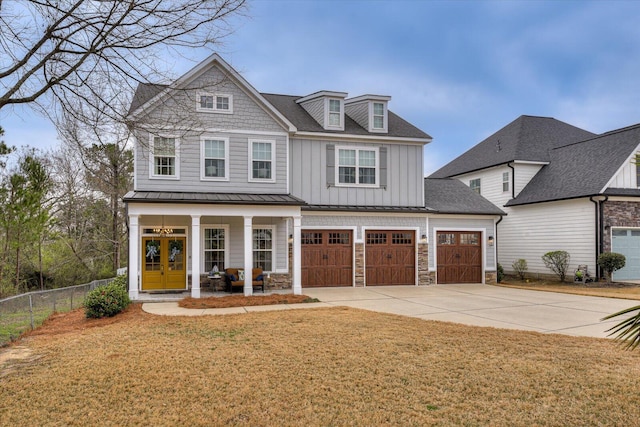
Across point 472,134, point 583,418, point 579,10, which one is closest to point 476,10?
point 579,10

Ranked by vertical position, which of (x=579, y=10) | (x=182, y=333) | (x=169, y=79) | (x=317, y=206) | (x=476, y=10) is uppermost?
(x=476, y=10)

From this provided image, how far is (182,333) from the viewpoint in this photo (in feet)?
29.9

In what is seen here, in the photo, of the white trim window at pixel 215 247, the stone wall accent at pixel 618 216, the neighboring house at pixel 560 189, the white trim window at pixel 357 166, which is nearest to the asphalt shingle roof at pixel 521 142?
the neighboring house at pixel 560 189

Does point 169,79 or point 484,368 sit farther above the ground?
point 169,79

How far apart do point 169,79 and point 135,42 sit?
0.61 metres

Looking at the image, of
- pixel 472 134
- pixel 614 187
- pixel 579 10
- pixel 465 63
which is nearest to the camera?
pixel 579 10

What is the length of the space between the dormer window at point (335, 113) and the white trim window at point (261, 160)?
3067mm

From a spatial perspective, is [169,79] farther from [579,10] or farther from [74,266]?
[74,266]

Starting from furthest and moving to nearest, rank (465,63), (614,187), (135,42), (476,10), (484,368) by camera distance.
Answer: (465,63) < (614,187) < (476,10) < (484,368) < (135,42)

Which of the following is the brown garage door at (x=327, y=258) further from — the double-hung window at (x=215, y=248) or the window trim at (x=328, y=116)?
the window trim at (x=328, y=116)

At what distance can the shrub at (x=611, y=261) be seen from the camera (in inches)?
685

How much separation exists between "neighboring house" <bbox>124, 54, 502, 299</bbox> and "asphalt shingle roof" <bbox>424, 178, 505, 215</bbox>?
24cm

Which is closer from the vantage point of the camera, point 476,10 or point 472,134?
point 476,10

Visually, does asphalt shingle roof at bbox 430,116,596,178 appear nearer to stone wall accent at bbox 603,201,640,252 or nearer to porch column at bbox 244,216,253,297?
stone wall accent at bbox 603,201,640,252
